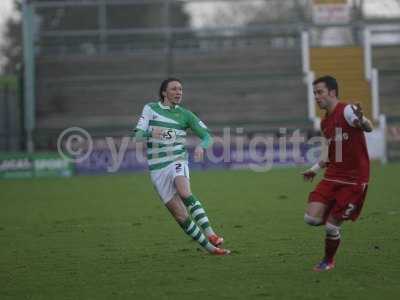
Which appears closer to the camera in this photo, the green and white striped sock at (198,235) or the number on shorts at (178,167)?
the green and white striped sock at (198,235)

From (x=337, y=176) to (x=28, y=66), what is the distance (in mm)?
26433

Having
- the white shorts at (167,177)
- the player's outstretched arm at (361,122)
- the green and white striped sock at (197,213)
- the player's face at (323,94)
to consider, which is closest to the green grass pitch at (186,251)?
the green and white striped sock at (197,213)

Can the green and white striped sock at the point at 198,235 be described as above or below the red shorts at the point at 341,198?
below

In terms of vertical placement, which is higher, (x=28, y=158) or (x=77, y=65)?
(x=77, y=65)

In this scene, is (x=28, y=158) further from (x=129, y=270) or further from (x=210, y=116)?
(x=129, y=270)

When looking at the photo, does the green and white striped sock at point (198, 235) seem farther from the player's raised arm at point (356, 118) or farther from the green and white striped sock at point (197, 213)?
the player's raised arm at point (356, 118)

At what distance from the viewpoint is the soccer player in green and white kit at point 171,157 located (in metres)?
10.1

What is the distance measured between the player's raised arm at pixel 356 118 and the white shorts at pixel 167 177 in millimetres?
2403

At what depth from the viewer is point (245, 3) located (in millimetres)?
41281

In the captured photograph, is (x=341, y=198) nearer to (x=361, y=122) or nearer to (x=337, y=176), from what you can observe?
(x=337, y=176)

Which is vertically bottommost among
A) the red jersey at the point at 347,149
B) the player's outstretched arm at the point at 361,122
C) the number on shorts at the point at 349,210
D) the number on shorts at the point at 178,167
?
the number on shorts at the point at 349,210

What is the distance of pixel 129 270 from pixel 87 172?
1944cm

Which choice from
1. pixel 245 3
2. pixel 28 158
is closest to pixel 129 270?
pixel 28 158

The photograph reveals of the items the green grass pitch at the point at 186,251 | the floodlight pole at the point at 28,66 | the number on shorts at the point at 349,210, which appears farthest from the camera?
the floodlight pole at the point at 28,66
